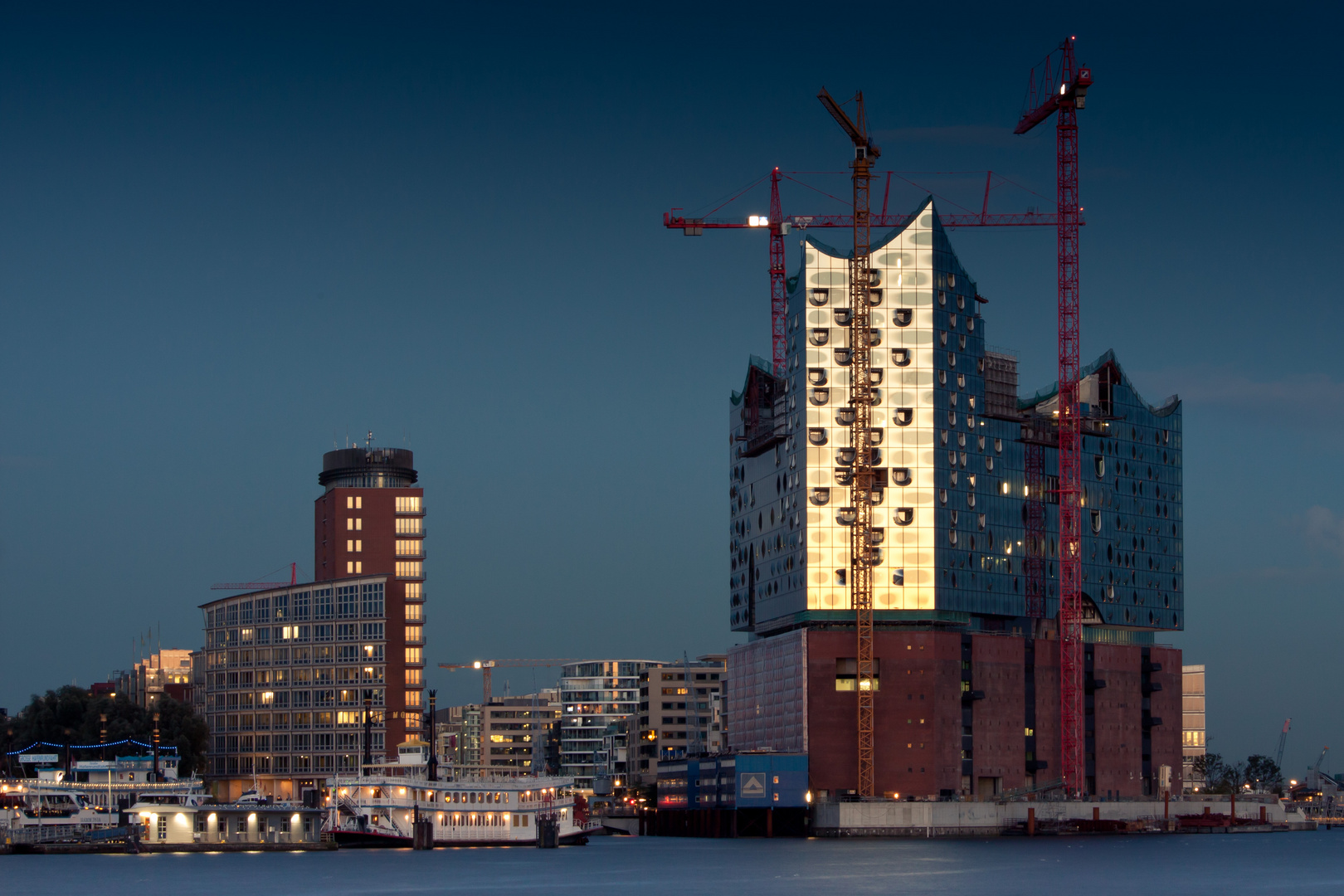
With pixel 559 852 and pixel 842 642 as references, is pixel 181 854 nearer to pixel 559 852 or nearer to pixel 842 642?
pixel 559 852

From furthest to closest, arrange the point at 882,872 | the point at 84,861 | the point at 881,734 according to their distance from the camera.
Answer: the point at 881,734 → the point at 84,861 → the point at 882,872

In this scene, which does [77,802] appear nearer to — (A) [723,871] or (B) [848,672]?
(A) [723,871]

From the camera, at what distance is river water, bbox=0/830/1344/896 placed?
120 m

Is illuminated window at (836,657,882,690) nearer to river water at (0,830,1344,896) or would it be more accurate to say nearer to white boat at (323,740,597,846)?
river water at (0,830,1344,896)

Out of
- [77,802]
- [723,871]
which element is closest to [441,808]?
[77,802]

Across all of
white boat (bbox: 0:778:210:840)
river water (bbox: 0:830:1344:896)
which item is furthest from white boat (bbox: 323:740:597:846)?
white boat (bbox: 0:778:210:840)

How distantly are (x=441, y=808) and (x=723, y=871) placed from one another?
3531 cm

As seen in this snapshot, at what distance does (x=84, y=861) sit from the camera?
484ft

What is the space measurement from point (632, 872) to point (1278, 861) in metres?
59.9

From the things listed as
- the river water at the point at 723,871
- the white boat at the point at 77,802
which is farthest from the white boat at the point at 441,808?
the white boat at the point at 77,802

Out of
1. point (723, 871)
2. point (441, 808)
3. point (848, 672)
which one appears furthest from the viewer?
point (848, 672)

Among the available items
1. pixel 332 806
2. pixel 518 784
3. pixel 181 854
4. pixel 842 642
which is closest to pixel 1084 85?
pixel 842 642

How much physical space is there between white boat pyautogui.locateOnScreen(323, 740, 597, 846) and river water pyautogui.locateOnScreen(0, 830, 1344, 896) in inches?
87.5

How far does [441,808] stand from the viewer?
536 feet
